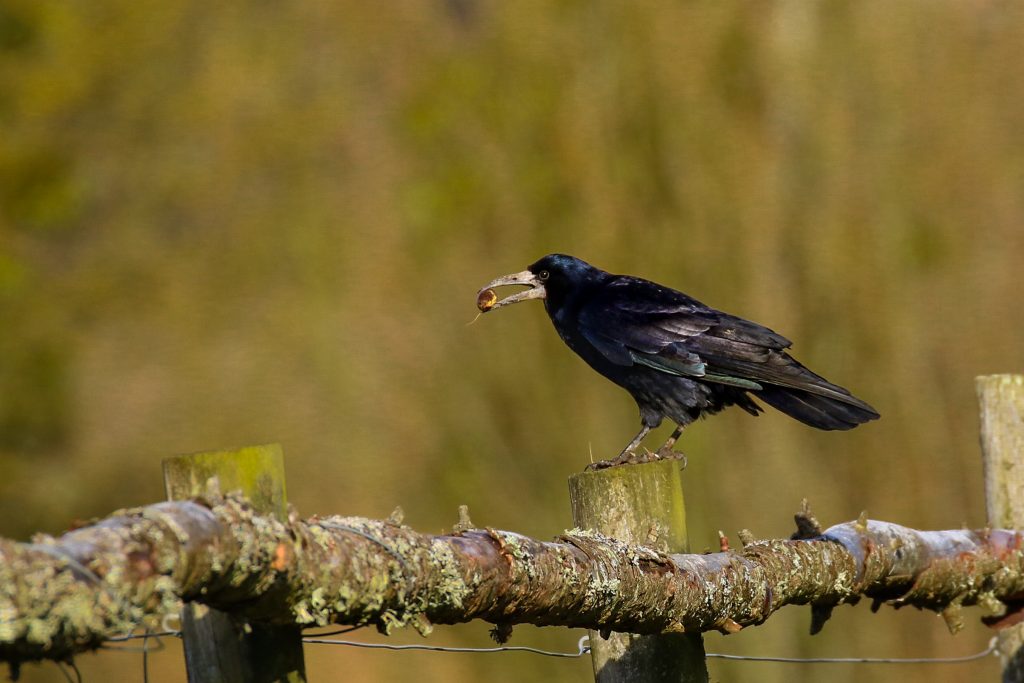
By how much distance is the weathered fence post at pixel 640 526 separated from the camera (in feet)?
12.1

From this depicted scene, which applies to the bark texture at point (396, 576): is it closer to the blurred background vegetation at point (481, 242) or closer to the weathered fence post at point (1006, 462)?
the weathered fence post at point (1006, 462)

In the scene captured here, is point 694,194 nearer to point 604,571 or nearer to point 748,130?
point 748,130

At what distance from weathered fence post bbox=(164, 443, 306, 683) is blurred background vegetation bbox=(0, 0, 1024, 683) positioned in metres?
6.15

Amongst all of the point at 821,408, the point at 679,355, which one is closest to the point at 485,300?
the point at 679,355

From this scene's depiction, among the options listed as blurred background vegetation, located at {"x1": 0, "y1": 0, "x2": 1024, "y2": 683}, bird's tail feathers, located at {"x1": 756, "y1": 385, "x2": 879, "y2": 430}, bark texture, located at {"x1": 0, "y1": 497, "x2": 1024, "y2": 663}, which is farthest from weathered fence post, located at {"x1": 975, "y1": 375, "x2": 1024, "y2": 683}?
blurred background vegetation, located at {"x1": 0, "y1": 0, "x2": 1024, "y2": 683}

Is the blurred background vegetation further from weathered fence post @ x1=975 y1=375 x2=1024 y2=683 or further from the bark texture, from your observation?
the bark texture

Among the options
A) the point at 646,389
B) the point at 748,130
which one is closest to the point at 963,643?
the point at 748,130

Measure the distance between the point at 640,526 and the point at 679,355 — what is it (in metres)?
1.84

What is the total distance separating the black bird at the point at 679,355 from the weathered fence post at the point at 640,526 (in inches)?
44.5

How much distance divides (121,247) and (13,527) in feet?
6.11

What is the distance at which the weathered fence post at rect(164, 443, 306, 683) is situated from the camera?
2.62 metres

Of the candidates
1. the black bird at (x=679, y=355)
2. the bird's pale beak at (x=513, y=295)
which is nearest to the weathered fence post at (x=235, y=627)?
the black bird at (x=679, y=355)

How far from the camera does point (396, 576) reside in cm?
264

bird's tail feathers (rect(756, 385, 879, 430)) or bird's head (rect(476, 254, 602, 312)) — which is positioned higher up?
bird's head (rect(476, 254, 602, 312))
